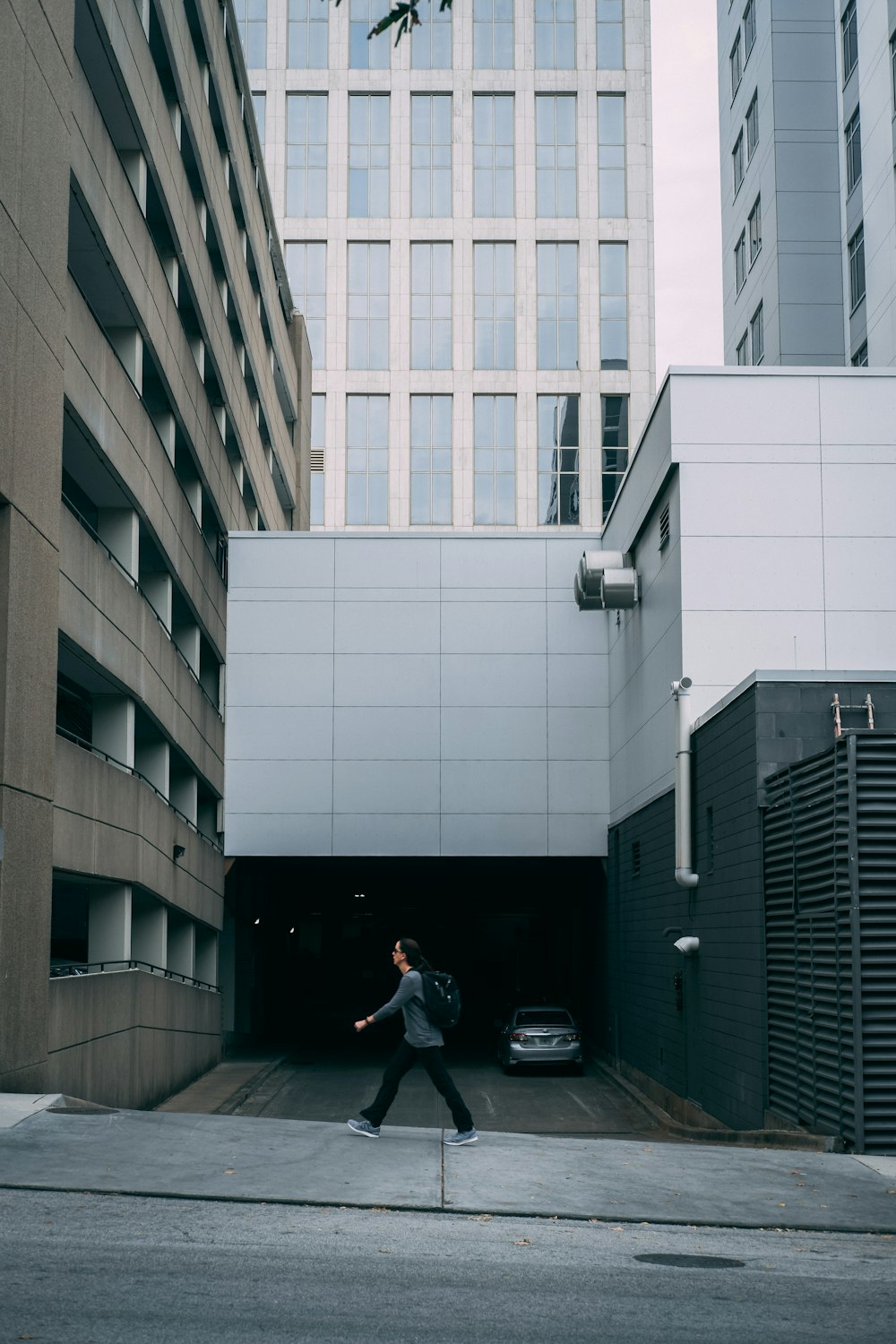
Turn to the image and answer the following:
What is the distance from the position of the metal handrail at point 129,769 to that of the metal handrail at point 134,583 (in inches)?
87.3

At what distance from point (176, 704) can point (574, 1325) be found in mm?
18871

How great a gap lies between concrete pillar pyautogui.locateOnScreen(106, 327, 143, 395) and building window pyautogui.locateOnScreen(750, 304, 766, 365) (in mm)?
27980

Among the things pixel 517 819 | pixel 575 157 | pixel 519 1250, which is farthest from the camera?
pixel 575 157

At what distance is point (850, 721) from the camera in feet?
52.0

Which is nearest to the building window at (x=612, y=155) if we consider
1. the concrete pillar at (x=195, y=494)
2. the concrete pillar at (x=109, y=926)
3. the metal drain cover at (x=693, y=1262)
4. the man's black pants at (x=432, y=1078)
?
the concrete pillar at (x=195, y=494)

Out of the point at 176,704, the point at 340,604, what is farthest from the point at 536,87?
the point at 176,704

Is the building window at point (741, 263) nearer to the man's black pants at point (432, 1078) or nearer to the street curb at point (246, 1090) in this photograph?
the street curb at point (246, 1090)

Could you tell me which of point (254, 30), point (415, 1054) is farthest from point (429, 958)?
point (415, 1054)

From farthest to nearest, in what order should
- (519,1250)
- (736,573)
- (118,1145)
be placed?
(736,573) < (118,1145) < (519,1250)

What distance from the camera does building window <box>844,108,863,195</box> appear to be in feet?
122

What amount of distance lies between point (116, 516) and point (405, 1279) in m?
15.4

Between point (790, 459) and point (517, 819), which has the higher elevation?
point (790, 459)

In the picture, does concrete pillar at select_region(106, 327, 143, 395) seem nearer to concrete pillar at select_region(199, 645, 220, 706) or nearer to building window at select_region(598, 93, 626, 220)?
concrete pillar at select_region(199, 645, 220, 706)

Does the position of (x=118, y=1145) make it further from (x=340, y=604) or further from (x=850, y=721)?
(x=340, y=604)
